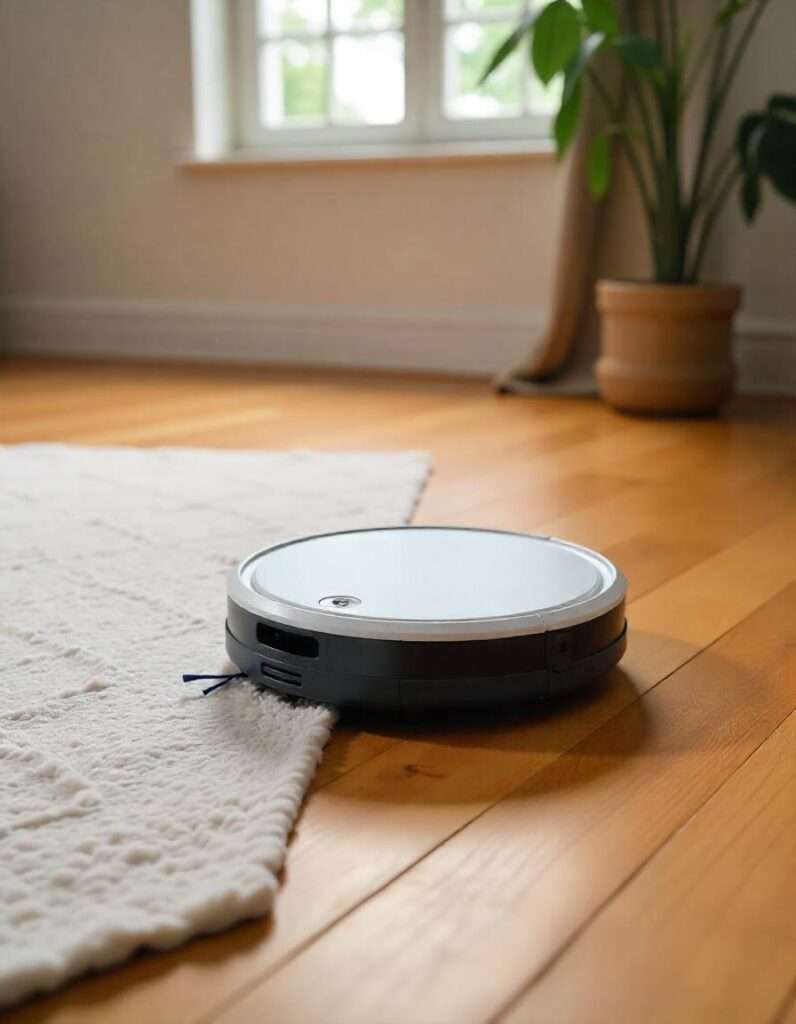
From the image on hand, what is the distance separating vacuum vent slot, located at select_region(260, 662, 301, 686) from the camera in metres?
0.94

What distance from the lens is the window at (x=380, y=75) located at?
323 cm

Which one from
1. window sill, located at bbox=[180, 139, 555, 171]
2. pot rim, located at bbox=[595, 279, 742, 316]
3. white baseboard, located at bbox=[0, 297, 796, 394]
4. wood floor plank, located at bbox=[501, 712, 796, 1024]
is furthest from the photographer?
window sill, located at bbox=[180, 139, 555, 171]

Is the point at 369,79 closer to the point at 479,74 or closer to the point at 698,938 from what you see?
the point at 479,74

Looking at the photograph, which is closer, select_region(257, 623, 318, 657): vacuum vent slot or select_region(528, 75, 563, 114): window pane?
select_region(257, 623, 318, 657): vacuum vent slot

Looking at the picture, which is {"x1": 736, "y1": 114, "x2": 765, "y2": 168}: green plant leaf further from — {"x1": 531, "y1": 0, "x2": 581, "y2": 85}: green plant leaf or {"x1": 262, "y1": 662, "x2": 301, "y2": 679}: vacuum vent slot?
{"x1": 262, "y1": 662, "x2": 301, "y2": 679}: vacuum vent slot

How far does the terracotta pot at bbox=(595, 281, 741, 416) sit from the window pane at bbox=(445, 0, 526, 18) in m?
1.04

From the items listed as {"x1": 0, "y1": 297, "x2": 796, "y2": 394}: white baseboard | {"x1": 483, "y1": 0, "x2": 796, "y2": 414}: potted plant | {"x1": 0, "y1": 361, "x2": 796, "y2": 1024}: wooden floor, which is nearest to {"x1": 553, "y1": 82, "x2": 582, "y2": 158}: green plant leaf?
{"x1": 483, "y1": 0, "x2": 796, "y2": 414}: potted plant

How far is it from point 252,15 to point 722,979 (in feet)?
11.1

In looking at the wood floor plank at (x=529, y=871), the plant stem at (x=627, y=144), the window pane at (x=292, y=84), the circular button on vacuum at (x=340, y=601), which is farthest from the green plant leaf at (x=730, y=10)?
the circular button on vacuum at (x=340, y=601)

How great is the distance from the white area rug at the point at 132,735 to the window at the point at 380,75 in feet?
6.30

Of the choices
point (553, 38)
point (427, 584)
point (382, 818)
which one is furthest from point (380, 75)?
point (382, 818)

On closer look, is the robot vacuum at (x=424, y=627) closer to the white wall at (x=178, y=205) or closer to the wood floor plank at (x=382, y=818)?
the wood floor plank at (x=382, y=818)

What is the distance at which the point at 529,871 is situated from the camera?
716mm

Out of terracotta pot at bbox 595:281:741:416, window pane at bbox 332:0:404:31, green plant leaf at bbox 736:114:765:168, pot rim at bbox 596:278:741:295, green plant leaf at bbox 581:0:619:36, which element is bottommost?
terracotta pot at bbox 595:281:741:416
